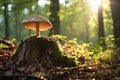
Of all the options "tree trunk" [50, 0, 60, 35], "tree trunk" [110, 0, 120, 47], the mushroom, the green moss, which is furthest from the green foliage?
"tree trunk" [50, 0, 60, 35]

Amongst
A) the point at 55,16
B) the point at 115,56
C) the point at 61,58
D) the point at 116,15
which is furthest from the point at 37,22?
the point at 55,16

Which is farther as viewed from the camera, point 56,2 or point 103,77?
point 56,2

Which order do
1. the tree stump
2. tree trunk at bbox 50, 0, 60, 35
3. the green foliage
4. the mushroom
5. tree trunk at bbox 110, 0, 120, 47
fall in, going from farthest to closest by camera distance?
tree trunk at bbox 50, 0, 60, 35
tree trunk at bbox 110, 0, 120, 47
the mushroom
the tree stump
the green foliage

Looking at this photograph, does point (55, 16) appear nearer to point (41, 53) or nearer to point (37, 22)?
point (37, 22)


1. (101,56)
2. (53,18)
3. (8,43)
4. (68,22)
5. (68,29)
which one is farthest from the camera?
(68,29)

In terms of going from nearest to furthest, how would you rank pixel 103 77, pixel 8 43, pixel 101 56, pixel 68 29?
pixel 103 77
pixel 101 56
pixel 8 43
pixel 68 29

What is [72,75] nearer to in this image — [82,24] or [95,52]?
[95,52]

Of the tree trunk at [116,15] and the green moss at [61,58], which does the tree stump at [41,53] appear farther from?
the tree trunk at [116,15]

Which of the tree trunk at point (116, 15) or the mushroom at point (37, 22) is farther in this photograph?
the tree trunk at point (116, 15)

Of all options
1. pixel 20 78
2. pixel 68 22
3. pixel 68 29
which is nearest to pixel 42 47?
pixel 20 78

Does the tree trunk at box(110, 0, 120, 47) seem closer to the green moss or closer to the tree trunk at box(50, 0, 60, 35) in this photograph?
the green moss

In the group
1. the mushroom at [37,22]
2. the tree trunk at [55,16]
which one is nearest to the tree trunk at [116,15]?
the mushroom at [37,22]
